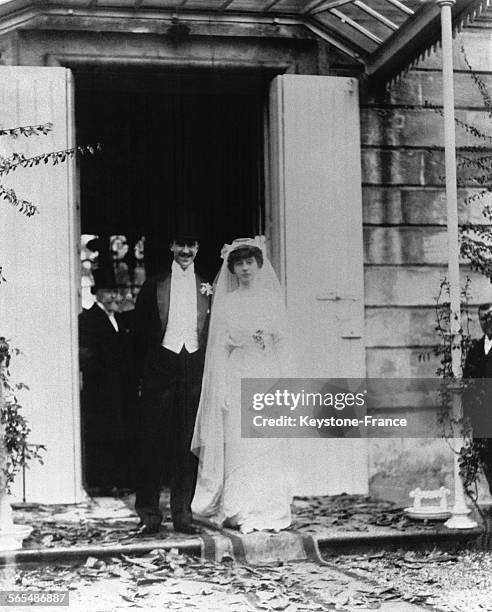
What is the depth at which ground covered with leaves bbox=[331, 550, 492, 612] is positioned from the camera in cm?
480

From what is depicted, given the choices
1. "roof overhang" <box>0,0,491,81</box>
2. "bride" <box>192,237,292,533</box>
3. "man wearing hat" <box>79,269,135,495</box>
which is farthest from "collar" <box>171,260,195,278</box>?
"roof overhang" <box>0,0,491,81</box>

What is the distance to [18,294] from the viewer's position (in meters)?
5.36

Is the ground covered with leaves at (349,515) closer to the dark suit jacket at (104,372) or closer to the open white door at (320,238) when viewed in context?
the open white door at (320,238)

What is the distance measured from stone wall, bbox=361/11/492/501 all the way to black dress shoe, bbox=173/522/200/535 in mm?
1112

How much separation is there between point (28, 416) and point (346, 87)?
257 centimetres

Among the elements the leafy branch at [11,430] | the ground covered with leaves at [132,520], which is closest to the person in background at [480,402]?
the ground covered with leaves at [132,520]

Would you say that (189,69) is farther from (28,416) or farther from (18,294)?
(28,416)

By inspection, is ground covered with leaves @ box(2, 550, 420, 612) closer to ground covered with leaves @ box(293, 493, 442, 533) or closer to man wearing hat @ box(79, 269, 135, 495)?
ground covered with leaves @ box(293, 493, 442, 533)

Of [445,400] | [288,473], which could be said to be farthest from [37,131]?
[445,400]

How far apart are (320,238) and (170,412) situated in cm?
128

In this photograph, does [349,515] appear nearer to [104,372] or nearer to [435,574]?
[435,574]

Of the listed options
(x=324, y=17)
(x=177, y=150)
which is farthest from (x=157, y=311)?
(x=324, y=17)

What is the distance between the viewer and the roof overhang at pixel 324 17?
5.44 metres

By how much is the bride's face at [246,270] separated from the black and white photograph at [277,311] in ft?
0.04
